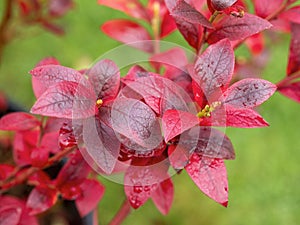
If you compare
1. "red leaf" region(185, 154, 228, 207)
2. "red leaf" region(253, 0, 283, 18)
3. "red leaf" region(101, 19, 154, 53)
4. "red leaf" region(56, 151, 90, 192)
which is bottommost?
"red leaf" region(56, 151, 90, 192)

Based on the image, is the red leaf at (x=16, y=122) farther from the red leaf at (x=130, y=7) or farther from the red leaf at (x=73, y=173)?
the red leaf at (x=130, y=7)

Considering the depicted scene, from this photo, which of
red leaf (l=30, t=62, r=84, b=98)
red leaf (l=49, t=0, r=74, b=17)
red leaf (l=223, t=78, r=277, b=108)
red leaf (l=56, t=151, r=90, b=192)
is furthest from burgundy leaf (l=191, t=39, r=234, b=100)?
red leaf (l=49, t=0, r=74, b=17)

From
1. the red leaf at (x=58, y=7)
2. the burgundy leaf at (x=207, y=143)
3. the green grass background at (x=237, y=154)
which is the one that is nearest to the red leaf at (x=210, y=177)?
the burgundy leaf at (x=207, y=143)

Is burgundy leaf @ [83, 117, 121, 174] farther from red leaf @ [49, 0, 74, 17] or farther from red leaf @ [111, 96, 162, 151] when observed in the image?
red leaf @ [49, 0, 74, 17]

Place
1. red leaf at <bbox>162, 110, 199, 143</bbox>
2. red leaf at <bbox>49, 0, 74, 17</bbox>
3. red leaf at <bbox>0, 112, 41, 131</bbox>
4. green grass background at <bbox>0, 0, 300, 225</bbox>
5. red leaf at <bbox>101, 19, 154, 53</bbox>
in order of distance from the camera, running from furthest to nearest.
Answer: green grass background at <bbox>0, 0, 300, 225</bbox> < red leaf at <bbox>49, 0, 74, 17</bbox> < red leaf at <bbox>101, 19, 154, 53</bbox> < red leaf at <bbox>0, 112, 41, 131</bbox> < red leaf at <bbox>162, 110, 199, 143</bbox>

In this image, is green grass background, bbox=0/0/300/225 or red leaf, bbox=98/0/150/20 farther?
green grass background, bbox=0/0/300/225

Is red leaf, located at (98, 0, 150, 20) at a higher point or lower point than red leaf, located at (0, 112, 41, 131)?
higher

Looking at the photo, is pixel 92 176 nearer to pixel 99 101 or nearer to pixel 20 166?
pixel 20 166
